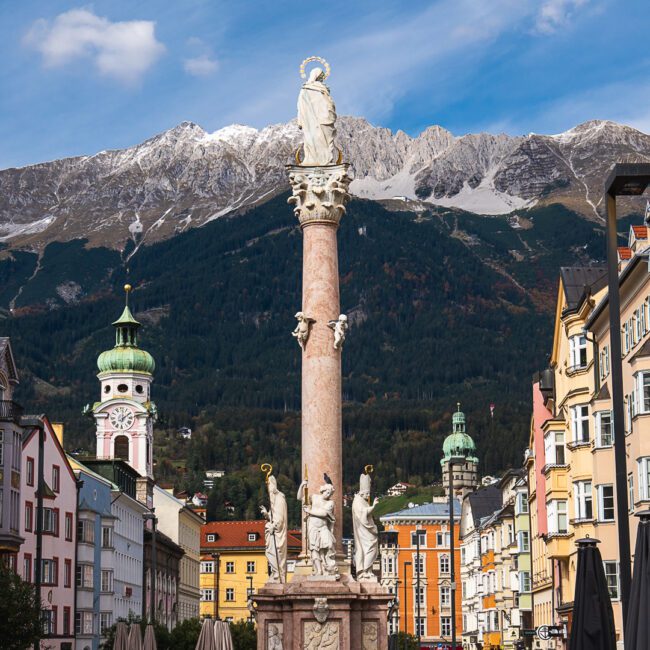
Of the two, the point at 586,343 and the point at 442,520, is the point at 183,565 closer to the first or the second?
the point at 442,520

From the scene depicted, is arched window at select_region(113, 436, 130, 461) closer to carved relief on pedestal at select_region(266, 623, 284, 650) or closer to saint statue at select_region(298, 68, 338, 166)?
saint statue at select_region(298, 68, 338, 166)

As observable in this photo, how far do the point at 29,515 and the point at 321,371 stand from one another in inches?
1569

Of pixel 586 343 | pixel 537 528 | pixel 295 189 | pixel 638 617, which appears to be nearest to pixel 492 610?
pixel 537 528

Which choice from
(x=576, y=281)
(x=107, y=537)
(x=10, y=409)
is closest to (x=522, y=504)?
(x=107, y=537)

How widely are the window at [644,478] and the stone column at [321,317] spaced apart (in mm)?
14898

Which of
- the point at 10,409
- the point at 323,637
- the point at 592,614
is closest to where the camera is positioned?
the point at 592,614

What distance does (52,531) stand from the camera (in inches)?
2975

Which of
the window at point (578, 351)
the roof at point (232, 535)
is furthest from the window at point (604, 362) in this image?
the roof at point (232, 535)

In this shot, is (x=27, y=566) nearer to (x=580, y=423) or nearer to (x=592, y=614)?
(x=580, y=423)

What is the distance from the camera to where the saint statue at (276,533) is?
32.3 meters

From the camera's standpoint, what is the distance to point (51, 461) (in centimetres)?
7538

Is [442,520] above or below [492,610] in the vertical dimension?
above

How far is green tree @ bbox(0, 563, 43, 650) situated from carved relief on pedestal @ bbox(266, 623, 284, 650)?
61.3ft

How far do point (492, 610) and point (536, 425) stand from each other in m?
39.7
